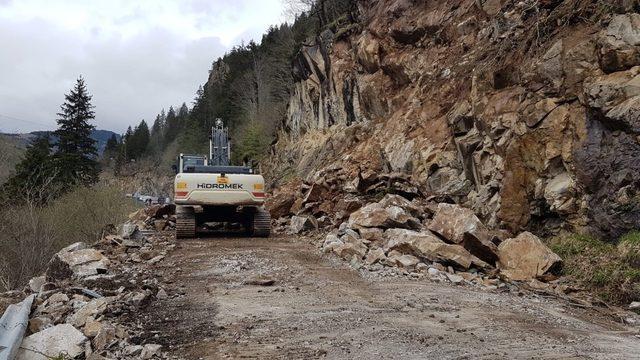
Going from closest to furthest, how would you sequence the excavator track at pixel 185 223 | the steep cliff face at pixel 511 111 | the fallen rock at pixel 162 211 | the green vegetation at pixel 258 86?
1. the steep cliff face at pixel 511 111
2. the excavator track at pixel 185 223
3. the fallen rock at pixel 162 211
4. the green vegetation at pixel 258 86

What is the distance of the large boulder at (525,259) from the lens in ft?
27.6

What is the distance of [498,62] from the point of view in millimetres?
13219

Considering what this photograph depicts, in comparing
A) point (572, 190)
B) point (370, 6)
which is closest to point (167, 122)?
point (370, 6)

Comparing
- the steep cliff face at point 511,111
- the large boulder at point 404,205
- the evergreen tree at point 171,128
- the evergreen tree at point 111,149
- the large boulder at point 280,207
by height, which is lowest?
the large boulder at point 280,207

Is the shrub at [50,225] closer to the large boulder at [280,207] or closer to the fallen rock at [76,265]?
the large boulder at [280,207]

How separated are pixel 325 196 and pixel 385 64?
26.0 ft

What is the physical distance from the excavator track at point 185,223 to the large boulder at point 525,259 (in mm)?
7636

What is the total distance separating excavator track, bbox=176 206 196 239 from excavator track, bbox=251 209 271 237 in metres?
1.60

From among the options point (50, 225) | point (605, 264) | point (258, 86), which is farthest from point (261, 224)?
point (258, 86)

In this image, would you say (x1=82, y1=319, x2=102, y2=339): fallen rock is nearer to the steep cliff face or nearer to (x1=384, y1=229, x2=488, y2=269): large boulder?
(x1=384, y1=229, x2=488, y2=269): large boulder

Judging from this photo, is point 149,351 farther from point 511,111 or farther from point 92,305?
point 511,111

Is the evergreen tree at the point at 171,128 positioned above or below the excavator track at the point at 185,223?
above

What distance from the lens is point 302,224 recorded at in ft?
47.4

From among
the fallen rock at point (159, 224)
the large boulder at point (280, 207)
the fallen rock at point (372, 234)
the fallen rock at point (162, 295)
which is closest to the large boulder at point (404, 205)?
the fallen rock at point (372, 234)
